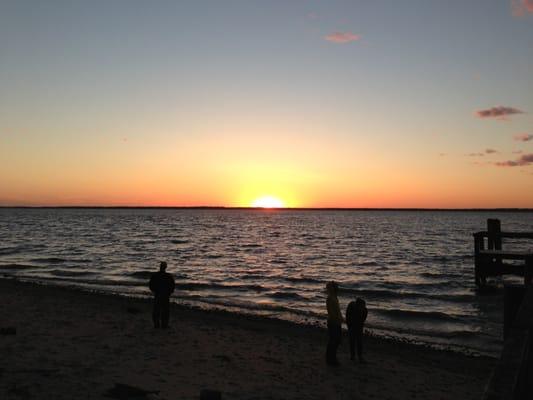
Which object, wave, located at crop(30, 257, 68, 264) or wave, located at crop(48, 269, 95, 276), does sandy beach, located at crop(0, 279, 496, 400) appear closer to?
wave, located at crop(48, 269, 95, 276)

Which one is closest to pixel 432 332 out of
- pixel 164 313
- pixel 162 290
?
pixel 164 313

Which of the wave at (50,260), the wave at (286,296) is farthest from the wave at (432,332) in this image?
the wave at (50,260)

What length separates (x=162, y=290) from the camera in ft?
45.2

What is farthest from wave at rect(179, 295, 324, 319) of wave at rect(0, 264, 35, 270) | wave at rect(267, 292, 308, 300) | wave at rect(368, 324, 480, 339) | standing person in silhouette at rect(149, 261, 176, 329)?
wave at rect(0, 264, 35, 270)

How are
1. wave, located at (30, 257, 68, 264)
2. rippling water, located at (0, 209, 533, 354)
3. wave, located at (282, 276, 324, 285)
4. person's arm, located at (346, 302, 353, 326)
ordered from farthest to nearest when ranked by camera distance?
1. wave, located at (30, 257, 68, 264)
2. wave, located at (282, 276, 324, 285)
3. rippling water, located at (0, 209, 533, 354)
4. person's arm, located at (346, 302, 353, 326)

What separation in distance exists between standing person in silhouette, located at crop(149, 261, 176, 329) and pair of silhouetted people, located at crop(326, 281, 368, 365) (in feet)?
16.2

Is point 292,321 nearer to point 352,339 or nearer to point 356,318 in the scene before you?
point 352,339

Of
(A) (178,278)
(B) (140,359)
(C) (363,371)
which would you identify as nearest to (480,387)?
(C) (363,371)

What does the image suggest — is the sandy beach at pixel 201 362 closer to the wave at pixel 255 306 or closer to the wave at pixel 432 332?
the wave at pixel 432 332

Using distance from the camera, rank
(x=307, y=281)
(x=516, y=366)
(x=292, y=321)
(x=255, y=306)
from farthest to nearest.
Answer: (x=307, y=281) → (x=255, y=306) → (x=292, y=321) → (x=516, y=366)

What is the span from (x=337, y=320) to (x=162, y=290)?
5.36 meters

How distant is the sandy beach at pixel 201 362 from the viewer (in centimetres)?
927

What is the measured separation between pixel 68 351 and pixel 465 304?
19.4m

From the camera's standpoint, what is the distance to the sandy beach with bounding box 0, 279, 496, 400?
927 cm
